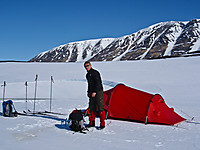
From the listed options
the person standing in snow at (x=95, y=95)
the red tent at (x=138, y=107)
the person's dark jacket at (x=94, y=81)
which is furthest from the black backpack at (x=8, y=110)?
the red tent at (x=138, y=107)

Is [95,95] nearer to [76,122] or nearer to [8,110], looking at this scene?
[76,122]

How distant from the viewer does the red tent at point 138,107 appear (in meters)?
5.99

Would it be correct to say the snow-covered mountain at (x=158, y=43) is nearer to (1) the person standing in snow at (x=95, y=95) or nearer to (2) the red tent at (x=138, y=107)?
(2) the red tent at (x=138, y=107)

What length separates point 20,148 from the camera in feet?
11.9

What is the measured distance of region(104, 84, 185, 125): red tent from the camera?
236 inches

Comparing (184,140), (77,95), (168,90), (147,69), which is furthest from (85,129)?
(147,69)

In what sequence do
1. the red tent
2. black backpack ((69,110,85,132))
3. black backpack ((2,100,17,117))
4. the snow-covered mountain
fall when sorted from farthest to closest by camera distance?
the snow-covered mountain < black backpack ((2,100,17,117)) < the red tent < black backpack ((69,110,85,132))

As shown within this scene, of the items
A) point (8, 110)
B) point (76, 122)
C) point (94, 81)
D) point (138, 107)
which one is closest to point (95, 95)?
point (94, 81)

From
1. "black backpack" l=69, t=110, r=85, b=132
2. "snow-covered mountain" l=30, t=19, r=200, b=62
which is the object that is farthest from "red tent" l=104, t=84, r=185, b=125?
"snow-covered mountain" l=30, t=19, r=200, b=62

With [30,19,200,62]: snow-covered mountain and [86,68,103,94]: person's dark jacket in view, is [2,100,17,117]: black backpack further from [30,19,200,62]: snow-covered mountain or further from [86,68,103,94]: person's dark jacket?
[30,19,200,62]: snow-covered mountain

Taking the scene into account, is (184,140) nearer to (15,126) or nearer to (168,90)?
(15,126)

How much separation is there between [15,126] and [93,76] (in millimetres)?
2436

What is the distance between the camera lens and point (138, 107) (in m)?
6.20

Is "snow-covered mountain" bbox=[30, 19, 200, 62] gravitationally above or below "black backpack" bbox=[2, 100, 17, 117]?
above
